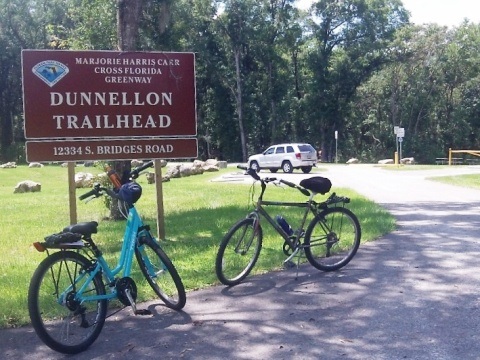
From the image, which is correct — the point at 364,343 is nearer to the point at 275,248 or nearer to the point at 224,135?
the point at 275,248

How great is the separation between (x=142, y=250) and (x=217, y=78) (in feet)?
170

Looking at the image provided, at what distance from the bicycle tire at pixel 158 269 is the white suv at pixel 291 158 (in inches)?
1122

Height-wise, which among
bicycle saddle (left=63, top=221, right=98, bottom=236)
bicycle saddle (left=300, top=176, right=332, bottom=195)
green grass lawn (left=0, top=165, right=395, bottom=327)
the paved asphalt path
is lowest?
the paved asphalt path

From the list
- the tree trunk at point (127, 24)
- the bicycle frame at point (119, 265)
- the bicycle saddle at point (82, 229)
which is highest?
the tree trunk at point (127, 24)

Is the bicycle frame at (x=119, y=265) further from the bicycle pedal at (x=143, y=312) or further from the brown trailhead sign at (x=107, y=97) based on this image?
the brown trailhead sign at (x=107, y=97)

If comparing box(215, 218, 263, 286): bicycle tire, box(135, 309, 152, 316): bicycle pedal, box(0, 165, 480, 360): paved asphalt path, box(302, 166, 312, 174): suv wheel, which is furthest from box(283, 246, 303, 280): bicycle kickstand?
box(302, 166, 312, 174): suv wheel

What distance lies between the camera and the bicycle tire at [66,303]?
4.72m

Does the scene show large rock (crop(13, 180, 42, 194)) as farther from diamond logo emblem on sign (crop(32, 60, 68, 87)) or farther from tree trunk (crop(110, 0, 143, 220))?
diamond logo emblem on sign (crop(32, 60, 68, 87))

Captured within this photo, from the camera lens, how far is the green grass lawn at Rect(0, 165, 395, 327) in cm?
713

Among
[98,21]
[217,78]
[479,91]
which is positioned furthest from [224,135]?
[479,91]

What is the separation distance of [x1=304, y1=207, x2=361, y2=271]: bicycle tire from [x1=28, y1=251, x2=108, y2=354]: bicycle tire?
2892mm

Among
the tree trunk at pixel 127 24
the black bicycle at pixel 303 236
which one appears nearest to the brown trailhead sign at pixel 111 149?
the tree trunk at pixel 127 24

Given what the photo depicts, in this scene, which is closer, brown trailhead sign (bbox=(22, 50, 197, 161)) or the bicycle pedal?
the bicycle pedal

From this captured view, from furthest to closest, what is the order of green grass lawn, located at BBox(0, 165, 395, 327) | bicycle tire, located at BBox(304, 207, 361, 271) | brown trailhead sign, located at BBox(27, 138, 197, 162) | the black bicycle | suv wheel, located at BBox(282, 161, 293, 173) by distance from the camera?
1. suv wheel, located at BBox(282, 161, 293, 173)
2. brown trailhead sign, located at BBox(27, 138, 197, 162)
3. bicycle tire, located at BBox(304, 207, 361, 271)
4. green grass lawn, located at BBox(0, 165, 395, 327)
5. the black bicycle
